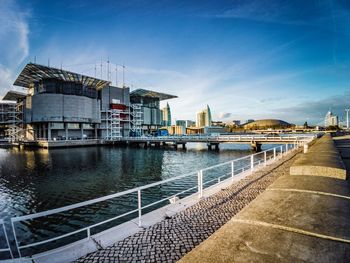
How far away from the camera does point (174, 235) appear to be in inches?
170

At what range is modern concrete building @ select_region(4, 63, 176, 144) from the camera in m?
59.9

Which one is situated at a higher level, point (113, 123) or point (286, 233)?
point (113, 123)

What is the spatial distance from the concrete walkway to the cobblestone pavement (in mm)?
1696

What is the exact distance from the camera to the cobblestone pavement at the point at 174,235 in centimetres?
368

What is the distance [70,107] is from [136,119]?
27164 mm

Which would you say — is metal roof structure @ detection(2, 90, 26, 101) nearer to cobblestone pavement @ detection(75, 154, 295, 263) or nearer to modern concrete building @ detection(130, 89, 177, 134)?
modern concrete building @ detection(130, 89, 177, 134)

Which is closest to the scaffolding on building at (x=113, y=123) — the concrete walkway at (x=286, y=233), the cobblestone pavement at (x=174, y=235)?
the cobblestone pavement at (x=174, y=235)

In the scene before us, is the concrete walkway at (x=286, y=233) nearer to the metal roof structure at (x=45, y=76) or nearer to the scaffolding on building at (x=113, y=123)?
the metal roof structure at (x=45, y=76)

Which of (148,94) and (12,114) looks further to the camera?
(148,94)

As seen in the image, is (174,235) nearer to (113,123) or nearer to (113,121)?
(113,123)

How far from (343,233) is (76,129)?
74.4 metres

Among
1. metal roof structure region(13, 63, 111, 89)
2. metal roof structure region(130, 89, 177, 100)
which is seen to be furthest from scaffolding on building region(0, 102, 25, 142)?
metal roof structure region(130, 89, 177, 100)

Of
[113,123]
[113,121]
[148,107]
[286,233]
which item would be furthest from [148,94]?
[286,233]

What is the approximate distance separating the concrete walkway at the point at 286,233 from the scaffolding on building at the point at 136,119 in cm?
7995
